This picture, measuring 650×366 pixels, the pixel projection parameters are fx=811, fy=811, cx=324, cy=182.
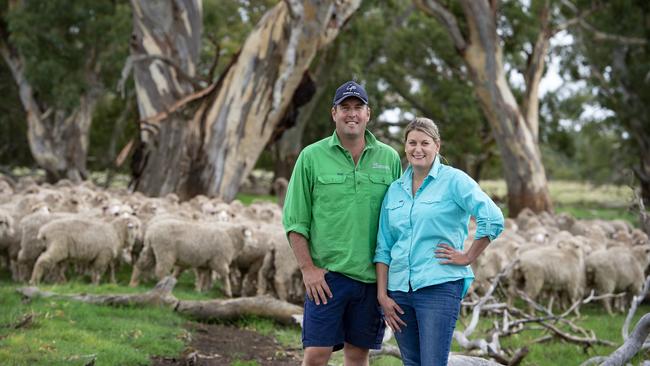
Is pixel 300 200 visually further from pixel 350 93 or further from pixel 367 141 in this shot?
Result: pixel 350 93

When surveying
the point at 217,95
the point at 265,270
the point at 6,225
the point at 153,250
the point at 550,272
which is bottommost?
the point at 265,270

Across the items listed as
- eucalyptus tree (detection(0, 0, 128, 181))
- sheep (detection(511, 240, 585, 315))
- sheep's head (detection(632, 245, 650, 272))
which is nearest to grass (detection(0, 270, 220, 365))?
sheep (detection(511, 240, 585, 315))

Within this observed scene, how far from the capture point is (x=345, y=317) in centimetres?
462

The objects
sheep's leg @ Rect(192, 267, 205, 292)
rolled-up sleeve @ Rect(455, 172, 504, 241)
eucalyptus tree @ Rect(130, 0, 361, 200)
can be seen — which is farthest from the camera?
eucalyptus tree @ Rect(130, 0, 361, 200)

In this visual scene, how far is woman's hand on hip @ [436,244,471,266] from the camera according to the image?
4.22m

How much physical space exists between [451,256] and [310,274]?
790 mm

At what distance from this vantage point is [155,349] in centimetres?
713

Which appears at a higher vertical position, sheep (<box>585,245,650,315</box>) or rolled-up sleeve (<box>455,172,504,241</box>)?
rolled-up sleeve (<box>455,172,504,241</box>)

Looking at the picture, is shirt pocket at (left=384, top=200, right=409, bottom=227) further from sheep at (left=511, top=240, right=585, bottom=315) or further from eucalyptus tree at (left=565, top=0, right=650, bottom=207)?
eucalyptus tree at (left=565, top=0, right=650, bottom=207)

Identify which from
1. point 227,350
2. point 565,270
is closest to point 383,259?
point 227,350

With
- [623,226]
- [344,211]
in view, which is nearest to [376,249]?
[344,211]

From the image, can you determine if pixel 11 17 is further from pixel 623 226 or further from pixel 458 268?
pixel 458 268

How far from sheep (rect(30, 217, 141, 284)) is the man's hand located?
21.4 ft

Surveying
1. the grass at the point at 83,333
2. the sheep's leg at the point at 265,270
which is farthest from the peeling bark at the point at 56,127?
the grass at the point at 83,333
